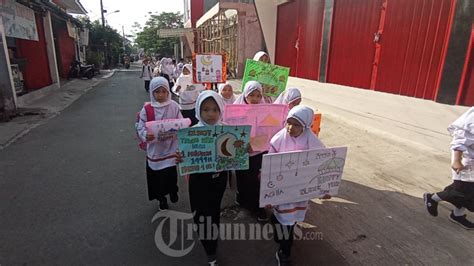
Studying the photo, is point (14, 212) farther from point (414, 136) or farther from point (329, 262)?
point (414, 136)

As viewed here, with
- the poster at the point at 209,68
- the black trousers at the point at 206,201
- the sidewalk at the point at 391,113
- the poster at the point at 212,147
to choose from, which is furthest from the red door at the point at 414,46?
the black trousers at the point at 206,201

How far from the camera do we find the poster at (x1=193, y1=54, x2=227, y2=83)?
639 centimetres

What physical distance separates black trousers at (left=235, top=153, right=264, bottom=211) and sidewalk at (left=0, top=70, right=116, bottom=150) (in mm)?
5185

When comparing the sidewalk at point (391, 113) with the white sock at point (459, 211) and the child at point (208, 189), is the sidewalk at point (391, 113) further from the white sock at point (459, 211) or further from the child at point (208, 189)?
the child at point (208, 189)

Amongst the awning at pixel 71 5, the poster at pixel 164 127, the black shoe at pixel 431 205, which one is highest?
the awning at pixel 71 5

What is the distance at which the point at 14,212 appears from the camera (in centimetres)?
356

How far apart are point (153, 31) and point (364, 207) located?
2646 inches

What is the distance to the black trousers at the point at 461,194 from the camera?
320cm

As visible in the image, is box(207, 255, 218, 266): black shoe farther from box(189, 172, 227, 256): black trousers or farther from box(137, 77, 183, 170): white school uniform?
box(137, 77, 183, 170): white school uniform

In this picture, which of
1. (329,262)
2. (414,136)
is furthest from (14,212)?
(414,136)

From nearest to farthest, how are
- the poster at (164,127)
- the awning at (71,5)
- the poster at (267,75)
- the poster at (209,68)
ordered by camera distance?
1. the poster at (164,127)
2. the poster at (267,75)
3. the poster at (209,68)
4. the awning at (71,5)

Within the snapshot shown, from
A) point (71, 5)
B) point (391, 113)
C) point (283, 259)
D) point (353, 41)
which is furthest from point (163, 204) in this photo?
point (71, 5)

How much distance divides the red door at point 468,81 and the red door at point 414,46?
493mm
